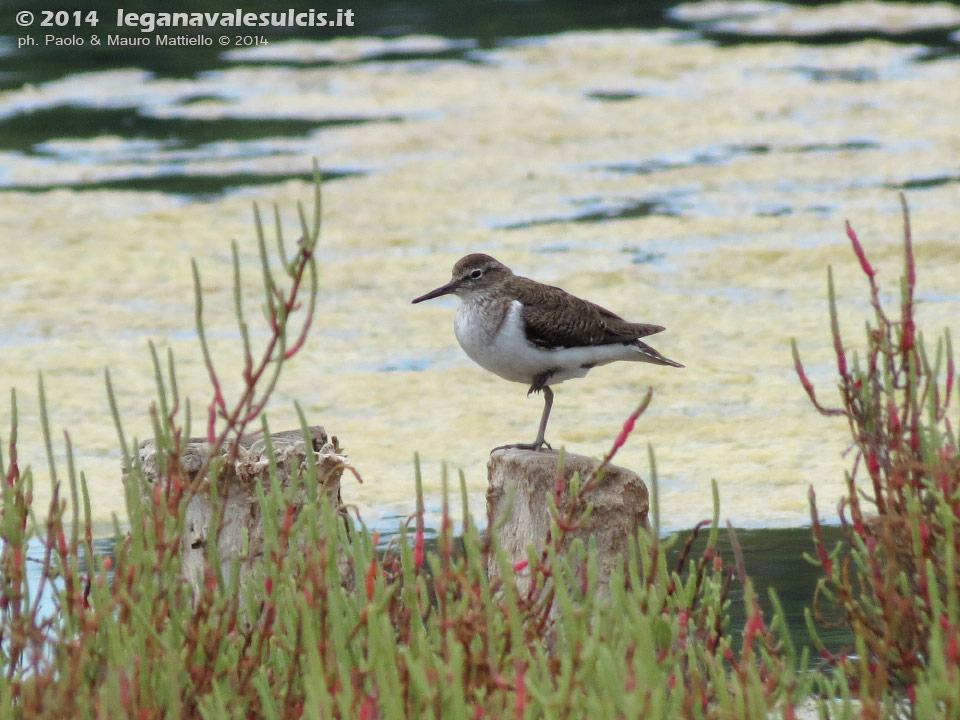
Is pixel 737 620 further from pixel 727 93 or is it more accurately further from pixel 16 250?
pixel 727 93

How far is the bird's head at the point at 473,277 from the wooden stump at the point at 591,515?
Result: 121cm

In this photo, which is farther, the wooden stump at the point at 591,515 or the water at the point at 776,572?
the water at the point at 776,572

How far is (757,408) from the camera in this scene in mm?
6848

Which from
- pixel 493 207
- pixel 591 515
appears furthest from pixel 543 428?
pixel 493 207

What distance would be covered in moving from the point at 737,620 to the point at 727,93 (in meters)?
9.12

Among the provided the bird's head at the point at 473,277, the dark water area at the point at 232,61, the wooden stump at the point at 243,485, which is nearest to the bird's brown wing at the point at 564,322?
the bird's head at the point at 473,277

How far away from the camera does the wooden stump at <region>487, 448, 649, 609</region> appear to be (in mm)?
3979

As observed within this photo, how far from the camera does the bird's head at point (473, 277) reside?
5184 mm

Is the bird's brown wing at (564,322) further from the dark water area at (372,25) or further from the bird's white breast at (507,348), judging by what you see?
the dark water area at (372,25)

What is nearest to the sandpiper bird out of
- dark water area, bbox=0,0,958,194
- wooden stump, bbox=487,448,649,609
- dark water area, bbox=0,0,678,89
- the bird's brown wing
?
the bird's brown wing

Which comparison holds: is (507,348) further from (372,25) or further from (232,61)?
(372,25)

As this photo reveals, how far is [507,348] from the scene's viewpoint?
192 inches

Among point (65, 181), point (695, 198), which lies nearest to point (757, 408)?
point (695, 198)

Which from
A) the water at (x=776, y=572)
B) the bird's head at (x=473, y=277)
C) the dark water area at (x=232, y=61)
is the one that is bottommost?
the water at (x=776, y=572)
